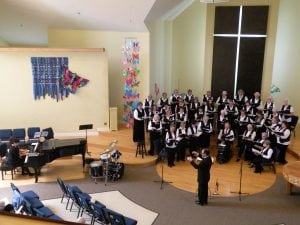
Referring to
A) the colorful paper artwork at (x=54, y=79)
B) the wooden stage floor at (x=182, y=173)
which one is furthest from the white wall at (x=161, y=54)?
the wooden stage floor at (x=182, y=173)

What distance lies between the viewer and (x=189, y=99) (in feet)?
44.3

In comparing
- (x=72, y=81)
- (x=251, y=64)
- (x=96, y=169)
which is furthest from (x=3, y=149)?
(x=251, y=64)

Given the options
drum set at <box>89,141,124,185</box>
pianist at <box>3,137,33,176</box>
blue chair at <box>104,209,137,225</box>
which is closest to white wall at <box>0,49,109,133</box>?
pianist at <box>3,137,33,176</box>

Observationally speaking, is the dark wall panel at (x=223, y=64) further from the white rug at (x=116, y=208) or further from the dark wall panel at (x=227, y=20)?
the white rug at (x=116, y=208)

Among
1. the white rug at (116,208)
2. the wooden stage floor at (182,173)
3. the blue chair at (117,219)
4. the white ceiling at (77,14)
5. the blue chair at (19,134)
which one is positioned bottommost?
the white rug at (116,208)

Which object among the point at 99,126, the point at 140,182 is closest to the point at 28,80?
the point at 99,126

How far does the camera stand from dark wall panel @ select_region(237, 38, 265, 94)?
44.9 feet

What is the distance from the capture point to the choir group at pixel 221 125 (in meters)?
10.8

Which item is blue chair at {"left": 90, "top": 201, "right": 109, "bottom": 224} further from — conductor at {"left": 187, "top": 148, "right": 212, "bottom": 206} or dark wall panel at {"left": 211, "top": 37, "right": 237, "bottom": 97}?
dark wall panel at {"left": 211, "top": 37, "right": 237, "bottom": 97}

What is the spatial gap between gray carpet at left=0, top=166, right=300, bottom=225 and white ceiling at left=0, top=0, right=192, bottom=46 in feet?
17.9

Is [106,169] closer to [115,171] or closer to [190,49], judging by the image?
[115,171]

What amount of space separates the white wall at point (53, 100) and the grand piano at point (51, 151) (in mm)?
2614

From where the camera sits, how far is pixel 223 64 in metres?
14.1

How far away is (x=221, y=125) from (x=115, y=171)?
14.5ft
